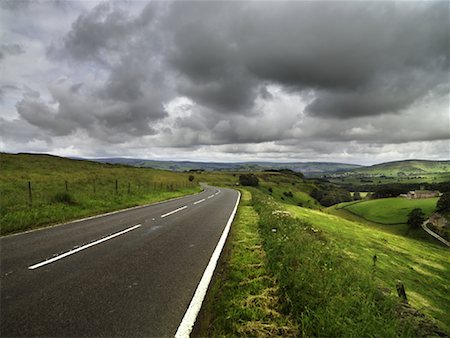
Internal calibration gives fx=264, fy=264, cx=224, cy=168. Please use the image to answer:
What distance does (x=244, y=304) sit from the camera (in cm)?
503

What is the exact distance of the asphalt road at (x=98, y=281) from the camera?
4285mm

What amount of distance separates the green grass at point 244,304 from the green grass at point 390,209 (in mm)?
93620

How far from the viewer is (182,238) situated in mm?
10406

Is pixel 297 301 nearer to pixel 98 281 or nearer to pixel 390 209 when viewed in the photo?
pixel 98 281

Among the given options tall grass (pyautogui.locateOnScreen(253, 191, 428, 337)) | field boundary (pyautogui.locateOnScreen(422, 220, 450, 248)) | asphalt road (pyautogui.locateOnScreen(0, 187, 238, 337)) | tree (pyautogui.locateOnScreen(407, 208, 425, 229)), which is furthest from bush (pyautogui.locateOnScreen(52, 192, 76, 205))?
tree (pyautogui.locateOnScreen(407, 208, 425, 229))

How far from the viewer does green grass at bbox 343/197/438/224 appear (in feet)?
281

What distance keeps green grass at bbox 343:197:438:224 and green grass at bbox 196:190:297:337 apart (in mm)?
93620

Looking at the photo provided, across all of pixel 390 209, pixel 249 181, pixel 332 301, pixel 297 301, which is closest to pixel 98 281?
pixel 297 301

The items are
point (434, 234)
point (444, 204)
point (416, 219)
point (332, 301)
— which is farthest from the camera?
point (444, 204)

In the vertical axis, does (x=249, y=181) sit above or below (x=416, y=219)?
above

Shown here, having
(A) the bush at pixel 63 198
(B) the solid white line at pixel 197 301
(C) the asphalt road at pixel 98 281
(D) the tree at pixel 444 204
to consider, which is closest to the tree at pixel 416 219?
(D) the tree at pixel 444 204

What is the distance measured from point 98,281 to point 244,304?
336cm

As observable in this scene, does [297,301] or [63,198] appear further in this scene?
[63,198]

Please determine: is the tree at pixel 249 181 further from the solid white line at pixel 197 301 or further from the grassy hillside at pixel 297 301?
the grassy hillside at pixel 297 301
